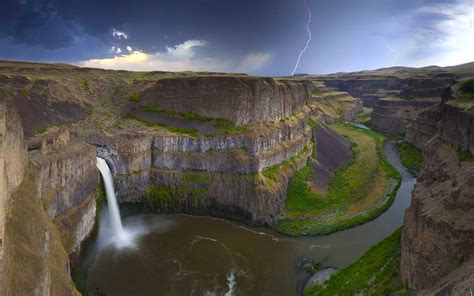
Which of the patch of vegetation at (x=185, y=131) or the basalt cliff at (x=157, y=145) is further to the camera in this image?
the patch of vegetation at (x=185, y=131)

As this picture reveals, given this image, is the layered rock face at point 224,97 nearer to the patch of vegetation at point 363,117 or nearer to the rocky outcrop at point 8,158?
the rocky outcrop at point 8,158

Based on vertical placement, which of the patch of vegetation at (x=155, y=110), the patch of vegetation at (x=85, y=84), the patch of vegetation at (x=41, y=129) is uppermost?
the patch of vegetation at (x=85, y=84)

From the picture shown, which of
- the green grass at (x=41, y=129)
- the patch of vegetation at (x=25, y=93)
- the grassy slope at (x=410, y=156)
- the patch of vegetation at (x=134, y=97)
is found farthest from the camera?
the grassy slope at (x=410, y=156)

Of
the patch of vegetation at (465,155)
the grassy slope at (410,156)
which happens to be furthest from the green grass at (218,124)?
the grassy slope at (410,156)

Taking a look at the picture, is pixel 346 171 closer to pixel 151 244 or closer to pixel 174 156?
pixel 174 156

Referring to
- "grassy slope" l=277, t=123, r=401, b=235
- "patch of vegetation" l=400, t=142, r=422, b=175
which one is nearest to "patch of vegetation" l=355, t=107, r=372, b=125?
Result: "patch of vegetation" l=400, t=142, r=422, b=175

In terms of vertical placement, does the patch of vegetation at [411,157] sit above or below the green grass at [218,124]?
below

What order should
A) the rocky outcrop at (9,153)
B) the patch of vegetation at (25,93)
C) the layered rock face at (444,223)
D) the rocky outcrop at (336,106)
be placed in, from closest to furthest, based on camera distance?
the rocky outcrop at (9,153) < the layered rock face at (444,223) < the patch of vegetation at (25,93) < the rocky outcrop at (336,106)
